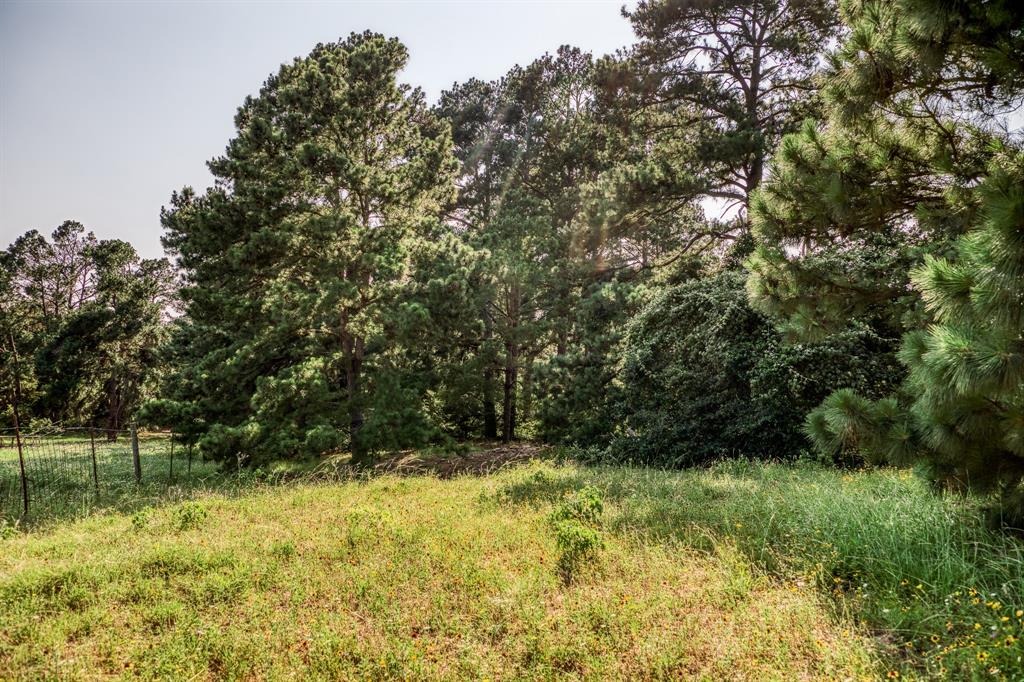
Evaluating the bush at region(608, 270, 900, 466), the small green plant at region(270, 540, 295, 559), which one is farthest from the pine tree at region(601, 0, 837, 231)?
the small green plant at region(270, 540, 295, 559)

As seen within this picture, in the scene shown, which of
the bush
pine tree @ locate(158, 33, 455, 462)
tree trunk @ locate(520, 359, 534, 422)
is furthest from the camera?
tree trunk @ locate(520, 359, 534, 422)

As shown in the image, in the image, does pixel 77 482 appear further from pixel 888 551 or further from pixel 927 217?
pixel 927 217

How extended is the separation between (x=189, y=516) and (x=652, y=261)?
14906 millimetres

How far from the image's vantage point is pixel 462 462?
43.7 feet

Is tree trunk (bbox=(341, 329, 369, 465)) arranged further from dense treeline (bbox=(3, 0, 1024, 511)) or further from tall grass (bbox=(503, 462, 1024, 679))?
tall grass (bbox=(503, 462, 1024, 679))

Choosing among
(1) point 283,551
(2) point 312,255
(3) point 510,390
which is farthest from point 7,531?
Result: (3) point 510,390

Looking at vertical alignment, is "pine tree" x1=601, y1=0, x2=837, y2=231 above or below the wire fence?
above

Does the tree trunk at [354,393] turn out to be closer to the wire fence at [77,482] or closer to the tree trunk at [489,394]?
the wire fence at [77,482]

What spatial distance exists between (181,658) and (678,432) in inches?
412

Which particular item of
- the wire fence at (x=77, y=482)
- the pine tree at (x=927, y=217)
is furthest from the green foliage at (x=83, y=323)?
the pine tree at (x=927, y=217)

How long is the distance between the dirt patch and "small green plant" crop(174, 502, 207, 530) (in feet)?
16.8

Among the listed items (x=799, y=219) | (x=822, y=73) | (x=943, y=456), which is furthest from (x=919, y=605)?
(x=822, y=73)

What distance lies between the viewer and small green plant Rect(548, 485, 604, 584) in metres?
5.16

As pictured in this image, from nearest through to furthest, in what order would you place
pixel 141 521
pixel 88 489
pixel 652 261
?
pixel 141 521 < pixel 88 489 < pixel 652 261
